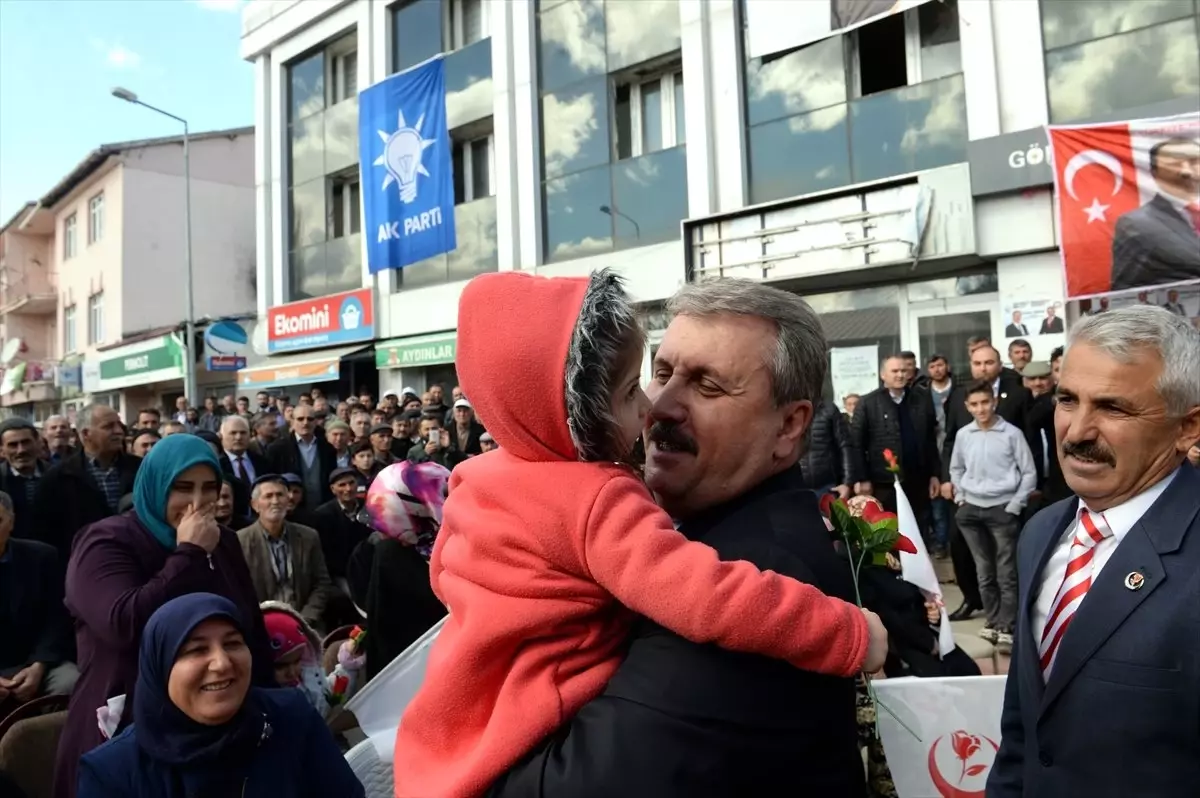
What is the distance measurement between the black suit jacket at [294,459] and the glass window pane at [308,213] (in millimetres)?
11550

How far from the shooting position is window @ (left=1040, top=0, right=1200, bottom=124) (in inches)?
345

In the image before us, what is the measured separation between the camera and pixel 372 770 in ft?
9.44

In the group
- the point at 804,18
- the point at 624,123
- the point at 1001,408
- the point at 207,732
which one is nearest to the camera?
the point at 207,732

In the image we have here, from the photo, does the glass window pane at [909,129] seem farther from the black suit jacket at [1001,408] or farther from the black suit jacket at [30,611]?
the black suit jacket at [30,611]

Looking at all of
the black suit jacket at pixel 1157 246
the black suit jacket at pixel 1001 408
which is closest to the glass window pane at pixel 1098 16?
the black suit jacket at pixel 1157 246

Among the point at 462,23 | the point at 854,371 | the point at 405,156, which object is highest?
the point at 462,23

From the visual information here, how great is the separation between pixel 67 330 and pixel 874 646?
3661 centimetres

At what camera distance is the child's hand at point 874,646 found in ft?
3.72

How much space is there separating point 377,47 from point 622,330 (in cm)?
1807

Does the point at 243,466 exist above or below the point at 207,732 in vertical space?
above

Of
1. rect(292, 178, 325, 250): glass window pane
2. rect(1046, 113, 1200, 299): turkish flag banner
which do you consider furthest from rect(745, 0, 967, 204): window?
rect(292, 178, 325, 250): glass window pane

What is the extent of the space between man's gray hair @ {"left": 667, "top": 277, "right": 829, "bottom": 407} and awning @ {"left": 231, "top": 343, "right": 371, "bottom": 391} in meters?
16.3

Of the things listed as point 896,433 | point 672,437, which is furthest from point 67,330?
point 672,437

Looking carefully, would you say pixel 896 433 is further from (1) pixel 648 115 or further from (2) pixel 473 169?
(2) pixel 473 169
